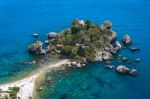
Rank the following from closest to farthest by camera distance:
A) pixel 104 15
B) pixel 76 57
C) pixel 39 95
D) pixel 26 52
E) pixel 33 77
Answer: pixel 39 95 < pixel 33 77 < pixel 76 57 < pixel 26 52 < pixel 104 15

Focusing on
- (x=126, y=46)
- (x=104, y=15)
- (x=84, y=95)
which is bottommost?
(x=84, y=95)

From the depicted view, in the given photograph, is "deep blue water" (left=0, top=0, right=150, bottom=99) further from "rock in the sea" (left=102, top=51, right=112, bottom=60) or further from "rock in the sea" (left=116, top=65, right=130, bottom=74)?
"rock in the sea" (left=102, top=51, right=112, bottom=60)

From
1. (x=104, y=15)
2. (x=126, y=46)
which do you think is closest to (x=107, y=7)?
(x=104, y=15)

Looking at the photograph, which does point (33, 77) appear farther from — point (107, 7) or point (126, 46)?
point (107, 7)

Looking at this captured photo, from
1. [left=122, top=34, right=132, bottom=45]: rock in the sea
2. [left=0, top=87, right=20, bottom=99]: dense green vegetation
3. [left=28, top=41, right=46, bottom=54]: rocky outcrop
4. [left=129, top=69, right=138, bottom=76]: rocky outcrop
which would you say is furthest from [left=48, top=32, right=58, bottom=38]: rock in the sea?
[left=0, top=87, right=20, bottom=99]: dense green vegetation

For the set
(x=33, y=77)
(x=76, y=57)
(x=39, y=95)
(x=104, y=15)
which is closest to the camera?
(x=39, y=95)

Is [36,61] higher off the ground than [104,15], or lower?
lower

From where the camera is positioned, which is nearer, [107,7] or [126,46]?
[126,46]
